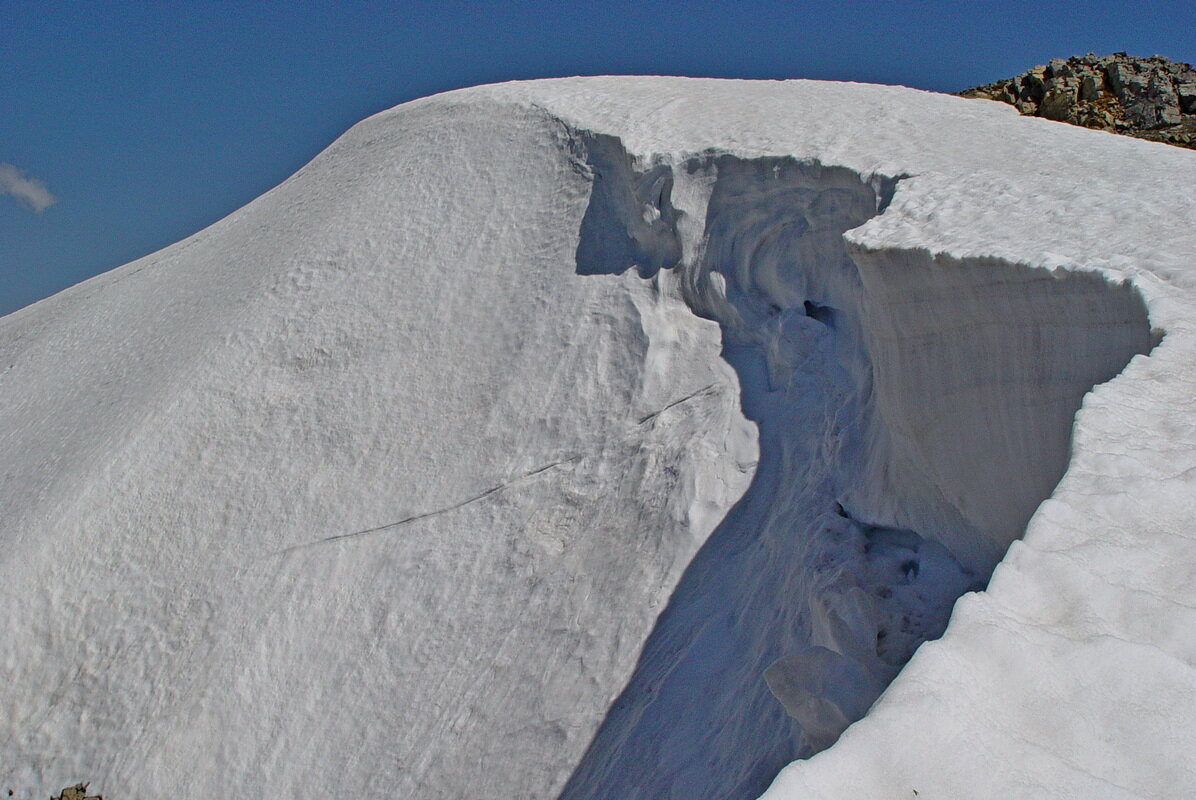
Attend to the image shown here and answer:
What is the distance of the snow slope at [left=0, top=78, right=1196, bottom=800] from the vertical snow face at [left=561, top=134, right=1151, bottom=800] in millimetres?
22

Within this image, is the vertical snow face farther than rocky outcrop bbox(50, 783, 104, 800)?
No

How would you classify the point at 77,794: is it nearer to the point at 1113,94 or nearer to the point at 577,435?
the point at 577,435

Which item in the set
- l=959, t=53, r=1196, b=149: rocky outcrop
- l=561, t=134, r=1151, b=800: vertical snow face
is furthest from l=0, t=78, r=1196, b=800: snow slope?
l=959, t=53, r=1196, b=149: rocky outcrop

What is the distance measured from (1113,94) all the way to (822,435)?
9.75m

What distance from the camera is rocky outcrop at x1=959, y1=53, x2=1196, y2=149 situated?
12.3 m

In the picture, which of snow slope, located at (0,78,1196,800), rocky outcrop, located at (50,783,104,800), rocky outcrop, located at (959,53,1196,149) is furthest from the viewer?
rocky outcrop, located at (959,53,1196,149)

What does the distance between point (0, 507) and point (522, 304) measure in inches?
178

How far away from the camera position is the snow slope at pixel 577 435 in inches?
154

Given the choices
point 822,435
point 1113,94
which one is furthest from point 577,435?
point 1113,94

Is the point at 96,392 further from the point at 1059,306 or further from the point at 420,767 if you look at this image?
the point at 1059,306

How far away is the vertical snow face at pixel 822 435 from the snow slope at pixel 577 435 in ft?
0.07

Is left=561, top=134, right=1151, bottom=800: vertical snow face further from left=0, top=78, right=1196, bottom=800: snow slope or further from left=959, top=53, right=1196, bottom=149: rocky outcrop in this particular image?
left=959, top=53, right=1196, bottom=149: rocky outcrop

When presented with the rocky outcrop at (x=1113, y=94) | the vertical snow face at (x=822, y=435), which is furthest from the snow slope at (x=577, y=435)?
the rocky outcrop at (x=1113, y=94)

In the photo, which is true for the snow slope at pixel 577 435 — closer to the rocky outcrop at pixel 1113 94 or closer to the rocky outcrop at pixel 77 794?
the rocky outcrop at pixel 77 794
